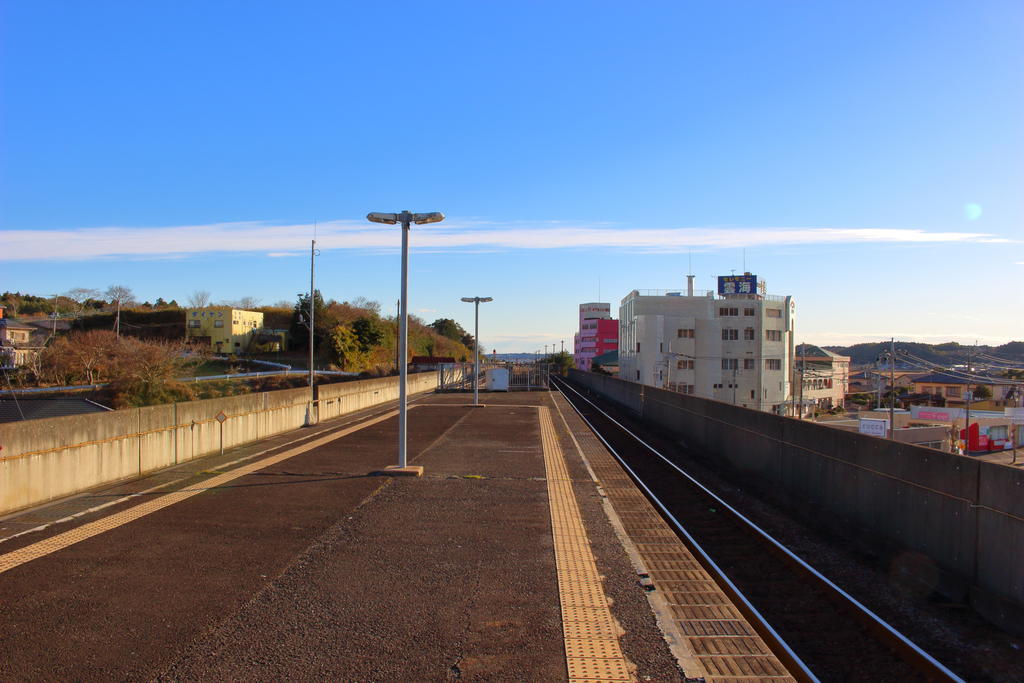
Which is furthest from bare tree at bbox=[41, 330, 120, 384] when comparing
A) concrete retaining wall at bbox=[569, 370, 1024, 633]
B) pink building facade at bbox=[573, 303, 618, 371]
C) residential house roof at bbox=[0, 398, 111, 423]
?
pink building facade at bbox=[573, 303, 618, 371]

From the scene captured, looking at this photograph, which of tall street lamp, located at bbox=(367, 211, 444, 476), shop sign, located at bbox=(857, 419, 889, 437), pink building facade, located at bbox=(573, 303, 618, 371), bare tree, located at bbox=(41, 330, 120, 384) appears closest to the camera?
tall street lamp, located at bbox=(367, 211, 444, 476)

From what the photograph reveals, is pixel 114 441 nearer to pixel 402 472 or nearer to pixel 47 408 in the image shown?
pixel 402 472

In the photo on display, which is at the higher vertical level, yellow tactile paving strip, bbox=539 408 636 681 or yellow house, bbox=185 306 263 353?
yellow house, bbox=185 306 263 353

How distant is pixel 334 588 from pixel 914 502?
701 centimetres

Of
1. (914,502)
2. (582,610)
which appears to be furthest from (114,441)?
(914,502)

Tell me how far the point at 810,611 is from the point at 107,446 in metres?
11.8

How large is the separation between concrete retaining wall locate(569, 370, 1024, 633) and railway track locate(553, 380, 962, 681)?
116 cm

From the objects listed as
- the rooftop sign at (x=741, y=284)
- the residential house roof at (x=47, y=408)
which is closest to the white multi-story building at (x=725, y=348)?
the rooftop sign at (x=741, y=284)

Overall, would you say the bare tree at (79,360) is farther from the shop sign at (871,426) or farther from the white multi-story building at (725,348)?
the white multi-story building at (725,348)

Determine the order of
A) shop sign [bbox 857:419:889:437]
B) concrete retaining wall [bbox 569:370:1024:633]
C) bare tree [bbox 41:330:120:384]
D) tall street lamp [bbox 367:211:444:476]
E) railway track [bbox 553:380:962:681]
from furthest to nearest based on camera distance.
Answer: bare tree [bbox 41:330:120:384]
shop sign [bbox 857:419:889:437]
tall street lamp [bbox 367:211:444:476]
concrete retaining wall [bbox 569:370:1024:633]
railway track [bbox 553:380:962:681]

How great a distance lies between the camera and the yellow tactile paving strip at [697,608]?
543cm

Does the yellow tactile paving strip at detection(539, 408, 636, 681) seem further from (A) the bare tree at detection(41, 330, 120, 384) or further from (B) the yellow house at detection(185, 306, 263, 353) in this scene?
(B) the yellow house at detection(185, 306, 263, 353)

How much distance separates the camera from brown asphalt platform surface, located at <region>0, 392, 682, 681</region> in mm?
5266

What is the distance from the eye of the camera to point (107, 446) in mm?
12195
